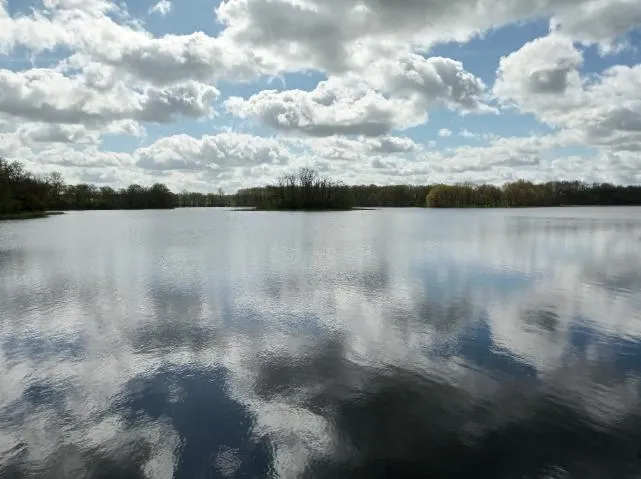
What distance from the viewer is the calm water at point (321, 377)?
6.72m

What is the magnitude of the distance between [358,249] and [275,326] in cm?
2049

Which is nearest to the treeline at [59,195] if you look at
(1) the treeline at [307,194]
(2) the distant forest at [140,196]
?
(2) the distant forest at [140,196]

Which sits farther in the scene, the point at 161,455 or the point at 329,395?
the point at 329,395

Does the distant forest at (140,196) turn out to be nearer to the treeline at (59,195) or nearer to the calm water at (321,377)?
the treeline at (59,195)

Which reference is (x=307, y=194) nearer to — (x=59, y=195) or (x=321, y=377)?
(x=59, y=195)

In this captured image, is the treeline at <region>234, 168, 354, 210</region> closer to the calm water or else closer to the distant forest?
the distant forest

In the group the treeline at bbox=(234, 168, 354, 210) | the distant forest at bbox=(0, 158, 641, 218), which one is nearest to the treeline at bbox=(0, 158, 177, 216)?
the distant forest at bbox=(0, 158, 641, 218)

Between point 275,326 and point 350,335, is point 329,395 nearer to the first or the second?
point 350,335

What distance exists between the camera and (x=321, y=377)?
9.62m

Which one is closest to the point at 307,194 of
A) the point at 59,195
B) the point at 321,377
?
the point at 59,195

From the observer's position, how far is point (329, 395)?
8734mm

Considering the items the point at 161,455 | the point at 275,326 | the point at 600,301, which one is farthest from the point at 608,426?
the point at 600,301

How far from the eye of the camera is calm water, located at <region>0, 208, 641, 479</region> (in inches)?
265

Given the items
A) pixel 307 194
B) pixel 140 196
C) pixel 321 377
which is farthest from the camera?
pixel 140 196
